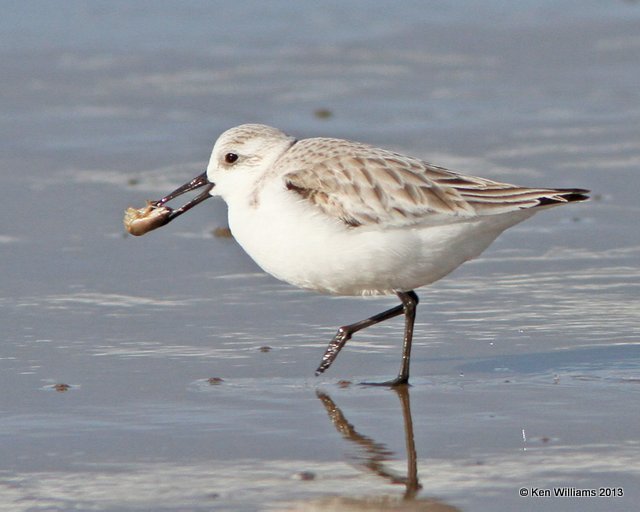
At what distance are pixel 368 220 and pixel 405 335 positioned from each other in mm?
611

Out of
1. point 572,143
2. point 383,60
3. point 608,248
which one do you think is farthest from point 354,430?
point 383,60

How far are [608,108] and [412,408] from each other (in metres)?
6.73

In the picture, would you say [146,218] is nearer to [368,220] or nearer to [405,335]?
[368,220]

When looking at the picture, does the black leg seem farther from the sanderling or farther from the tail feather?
the tail feather

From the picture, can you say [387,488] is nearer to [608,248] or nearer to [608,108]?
[608,248]

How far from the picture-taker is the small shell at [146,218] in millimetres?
7820

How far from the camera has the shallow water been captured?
5.66 meters

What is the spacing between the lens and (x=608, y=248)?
→ 9031 mm

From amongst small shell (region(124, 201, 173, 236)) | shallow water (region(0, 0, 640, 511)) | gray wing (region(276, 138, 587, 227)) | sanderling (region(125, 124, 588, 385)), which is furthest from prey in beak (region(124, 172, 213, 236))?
gray wing (region(276, 138, 587, 227))

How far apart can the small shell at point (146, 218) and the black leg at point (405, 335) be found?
1345 millimetres

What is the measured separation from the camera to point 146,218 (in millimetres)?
7875

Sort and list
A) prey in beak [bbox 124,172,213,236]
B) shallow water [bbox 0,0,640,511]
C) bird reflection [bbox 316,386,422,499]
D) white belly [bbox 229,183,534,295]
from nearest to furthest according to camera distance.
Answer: bird reflection [bbox 316,386,422,499], shallow water [bbox 0,0,640,511], white belly [bbox 229,183,534,295], prey in beak [bbox 124,172,213,236]

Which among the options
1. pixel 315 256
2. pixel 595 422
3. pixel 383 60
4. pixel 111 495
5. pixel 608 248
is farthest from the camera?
pixel 383 60

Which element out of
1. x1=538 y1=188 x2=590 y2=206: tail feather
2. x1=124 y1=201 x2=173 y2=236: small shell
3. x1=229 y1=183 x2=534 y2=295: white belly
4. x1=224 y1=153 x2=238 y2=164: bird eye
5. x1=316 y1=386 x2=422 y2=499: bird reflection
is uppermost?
x1=224 y1=153 x2=238 y2=164: bird eye
